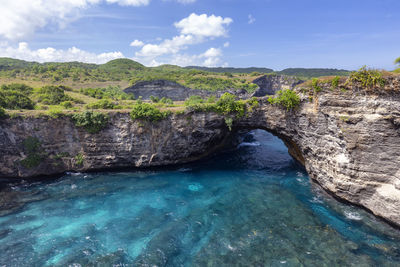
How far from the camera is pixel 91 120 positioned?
2741 centimetres

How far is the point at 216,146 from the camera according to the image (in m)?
34.3

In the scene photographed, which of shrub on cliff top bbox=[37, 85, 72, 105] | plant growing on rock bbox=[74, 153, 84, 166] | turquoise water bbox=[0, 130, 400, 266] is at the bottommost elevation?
turquoise water bbox=[0, 130, 400, 266]

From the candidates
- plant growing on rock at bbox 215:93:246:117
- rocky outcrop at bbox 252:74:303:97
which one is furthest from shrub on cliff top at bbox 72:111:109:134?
rocky outcrop at bbox 252:74:303:97

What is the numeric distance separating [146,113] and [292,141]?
20.1 meters

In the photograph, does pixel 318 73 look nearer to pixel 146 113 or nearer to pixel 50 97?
pixel 146 113

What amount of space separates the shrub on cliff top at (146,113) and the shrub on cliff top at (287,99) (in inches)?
570

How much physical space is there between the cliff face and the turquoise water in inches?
82.6

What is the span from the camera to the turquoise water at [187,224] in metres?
15.6

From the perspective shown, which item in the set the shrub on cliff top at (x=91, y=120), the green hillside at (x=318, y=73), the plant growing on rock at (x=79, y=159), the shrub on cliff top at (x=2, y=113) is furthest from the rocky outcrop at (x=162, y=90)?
the green hillside at (x=318, y=73)

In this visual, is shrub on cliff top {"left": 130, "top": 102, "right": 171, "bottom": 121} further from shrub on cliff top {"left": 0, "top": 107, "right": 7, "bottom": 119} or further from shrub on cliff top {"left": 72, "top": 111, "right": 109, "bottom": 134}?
shrub on cliff top {"left": 0, "top": 107, "right": 7, "bottom": 119}

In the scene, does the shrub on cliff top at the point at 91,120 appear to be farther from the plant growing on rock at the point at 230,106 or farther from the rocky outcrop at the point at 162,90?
the rocky outcrop at the point at 162,90

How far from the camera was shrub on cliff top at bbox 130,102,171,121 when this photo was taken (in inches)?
1079

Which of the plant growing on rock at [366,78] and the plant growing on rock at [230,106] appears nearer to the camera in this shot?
the plant growing on rock at [366,78]

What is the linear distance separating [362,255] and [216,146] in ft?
72.6
